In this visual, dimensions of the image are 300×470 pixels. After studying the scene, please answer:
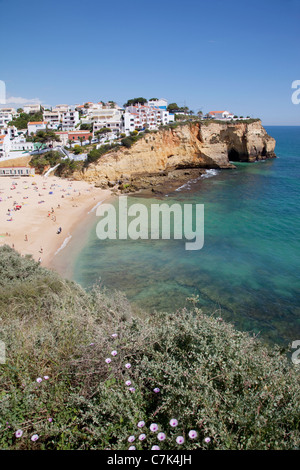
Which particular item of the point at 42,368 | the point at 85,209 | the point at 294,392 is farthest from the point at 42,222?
the point at 294,392

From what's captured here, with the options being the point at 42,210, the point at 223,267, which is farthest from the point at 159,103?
the point at 223,267

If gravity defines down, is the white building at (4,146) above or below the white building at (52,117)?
below

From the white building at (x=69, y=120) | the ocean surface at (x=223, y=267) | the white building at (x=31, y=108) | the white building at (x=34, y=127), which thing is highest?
the white building at (x=31, y=108)

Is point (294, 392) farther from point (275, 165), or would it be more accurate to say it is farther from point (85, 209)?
point (275, 165)

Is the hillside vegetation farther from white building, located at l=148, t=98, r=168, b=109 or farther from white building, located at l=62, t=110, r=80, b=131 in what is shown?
white building, located at l=148, t=98, r=168, b=109

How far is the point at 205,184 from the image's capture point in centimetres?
4278

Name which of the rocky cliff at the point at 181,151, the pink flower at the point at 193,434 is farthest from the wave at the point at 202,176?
the pink flower at the point at 193,434

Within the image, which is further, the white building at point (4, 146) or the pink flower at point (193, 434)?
the white building at point (4, 146)

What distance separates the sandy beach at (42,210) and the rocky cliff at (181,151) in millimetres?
4675

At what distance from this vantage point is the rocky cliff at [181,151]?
4303cm

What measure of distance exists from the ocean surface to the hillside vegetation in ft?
17.3

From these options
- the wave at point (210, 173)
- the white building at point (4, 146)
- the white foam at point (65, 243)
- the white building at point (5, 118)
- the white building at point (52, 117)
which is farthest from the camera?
the white building at point (5, 118)

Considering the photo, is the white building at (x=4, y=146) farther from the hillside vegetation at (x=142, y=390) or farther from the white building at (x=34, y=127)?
the hillside vegetation at (x=142, y=390)

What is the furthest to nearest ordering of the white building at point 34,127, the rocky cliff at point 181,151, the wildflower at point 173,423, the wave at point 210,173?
the white building at point 34,127, the wave at point 210,173, the rocky cliff at point 181,151, the wildflower at point 173,423
